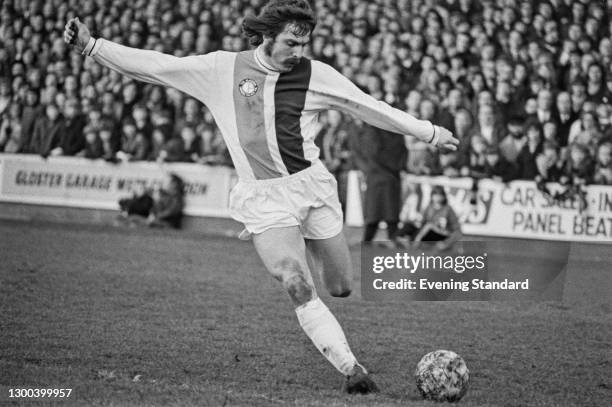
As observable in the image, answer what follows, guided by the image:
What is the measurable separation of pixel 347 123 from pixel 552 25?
10.9ft

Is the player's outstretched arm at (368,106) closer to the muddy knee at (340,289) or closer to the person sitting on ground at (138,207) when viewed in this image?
the muddy knee at (340,289)

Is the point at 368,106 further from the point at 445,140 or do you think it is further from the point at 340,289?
the point at 340,289

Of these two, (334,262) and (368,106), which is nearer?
(368,106)

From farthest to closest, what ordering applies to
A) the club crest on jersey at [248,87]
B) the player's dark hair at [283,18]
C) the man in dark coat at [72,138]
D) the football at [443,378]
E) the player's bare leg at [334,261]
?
the man in dark coat at [72,138]
the player's bare leg at [334,261]
the club crest on jersey at [248,87]
the player's dark hair at [283,18]
the football at [443,378]

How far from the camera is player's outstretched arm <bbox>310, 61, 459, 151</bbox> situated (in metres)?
5.92

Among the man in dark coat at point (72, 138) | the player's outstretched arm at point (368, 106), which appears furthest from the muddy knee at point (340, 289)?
the man in dark coat at point (72, 138)

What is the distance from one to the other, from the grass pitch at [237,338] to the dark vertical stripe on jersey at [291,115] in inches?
51.2

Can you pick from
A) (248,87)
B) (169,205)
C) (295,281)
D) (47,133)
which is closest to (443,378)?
(295,281)

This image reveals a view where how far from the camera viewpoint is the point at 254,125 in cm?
584

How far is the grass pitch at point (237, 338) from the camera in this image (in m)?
5.69

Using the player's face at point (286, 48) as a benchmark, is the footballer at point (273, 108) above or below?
below

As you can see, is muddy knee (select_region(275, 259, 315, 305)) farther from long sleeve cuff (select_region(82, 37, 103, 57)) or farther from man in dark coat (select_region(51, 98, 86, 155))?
man in dark coat (select_region(51, 98, 86, 155))

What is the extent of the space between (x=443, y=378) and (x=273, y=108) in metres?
1.78

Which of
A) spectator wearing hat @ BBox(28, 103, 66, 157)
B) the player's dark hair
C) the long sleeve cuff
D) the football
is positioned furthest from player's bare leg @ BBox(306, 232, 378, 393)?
spectator wearing hat @ BBox(28, 103, 66, 157)
